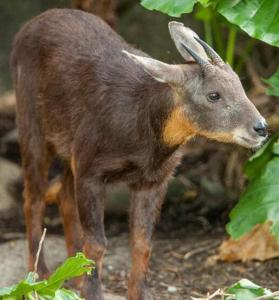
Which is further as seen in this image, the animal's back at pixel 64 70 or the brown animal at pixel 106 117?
the animal's back at pixel 64 70

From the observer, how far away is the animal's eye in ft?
23.1

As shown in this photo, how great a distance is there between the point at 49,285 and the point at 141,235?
6.73ft

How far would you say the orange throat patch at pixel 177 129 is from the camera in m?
7.22

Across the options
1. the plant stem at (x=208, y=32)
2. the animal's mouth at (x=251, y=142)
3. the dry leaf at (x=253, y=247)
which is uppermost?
the animal's mouth at (x=251, y=142)

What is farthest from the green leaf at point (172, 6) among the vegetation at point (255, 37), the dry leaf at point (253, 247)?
the dry leaf at point (253, 247)

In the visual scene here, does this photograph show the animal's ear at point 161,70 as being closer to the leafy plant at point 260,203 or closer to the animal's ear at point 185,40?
the animal's ear at point 185,40

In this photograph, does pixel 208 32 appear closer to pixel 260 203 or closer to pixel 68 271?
pixel 260 203

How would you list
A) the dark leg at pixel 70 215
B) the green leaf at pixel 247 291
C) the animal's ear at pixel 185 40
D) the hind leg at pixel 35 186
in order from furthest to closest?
the dark leg at pixel 70 215 → the hind leg at pixel 35 186 → the animal's ear at pixel 185 40 → the green leaf at pixel 247 291

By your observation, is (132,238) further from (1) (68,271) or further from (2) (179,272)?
(1) (68,271)

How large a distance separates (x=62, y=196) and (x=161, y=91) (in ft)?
6.15

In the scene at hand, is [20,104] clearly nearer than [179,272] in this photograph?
Yes

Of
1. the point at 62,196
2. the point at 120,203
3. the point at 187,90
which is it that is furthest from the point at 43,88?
the point at 120,203

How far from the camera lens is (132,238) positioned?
26.3ft

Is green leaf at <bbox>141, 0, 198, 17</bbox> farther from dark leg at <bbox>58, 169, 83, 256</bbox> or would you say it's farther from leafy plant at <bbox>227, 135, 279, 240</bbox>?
dark leg at <bbox>58, 169, 83, 256</bbox>
